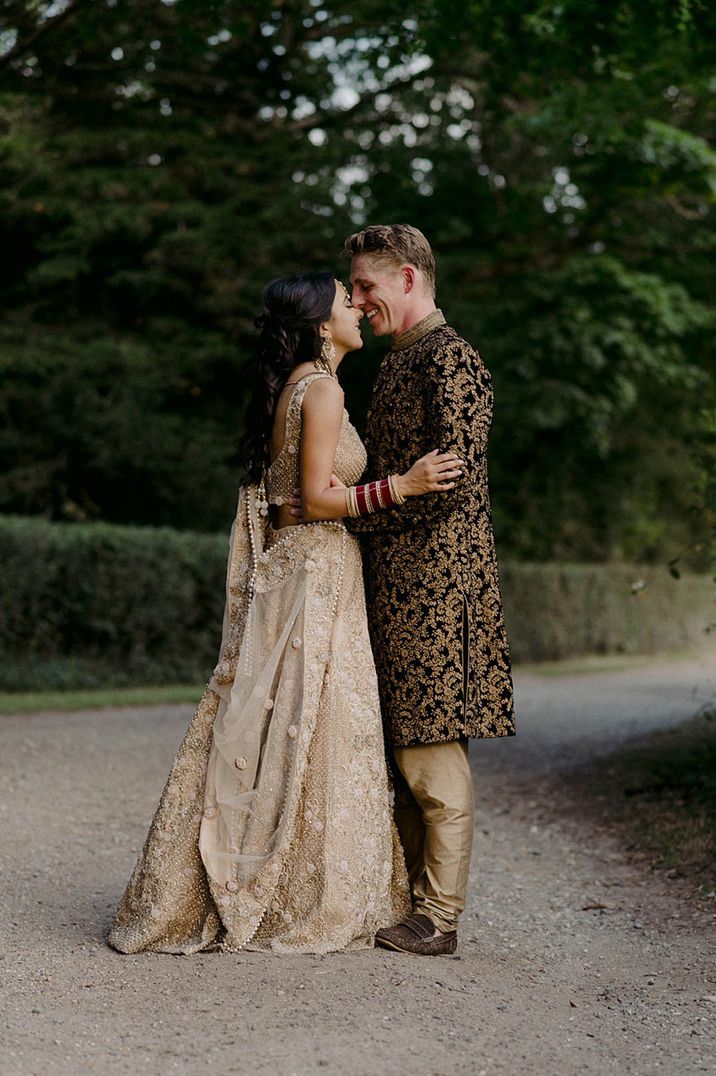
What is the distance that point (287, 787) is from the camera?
4.38m

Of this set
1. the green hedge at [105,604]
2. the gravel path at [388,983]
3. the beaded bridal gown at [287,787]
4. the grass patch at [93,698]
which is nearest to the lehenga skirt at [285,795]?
the beaded bridal gown at [287,787]

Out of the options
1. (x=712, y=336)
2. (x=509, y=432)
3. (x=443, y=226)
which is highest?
(x=443, y=226)

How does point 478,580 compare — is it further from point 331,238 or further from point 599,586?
point 599,586

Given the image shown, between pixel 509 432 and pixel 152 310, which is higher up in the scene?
pixel 152 310

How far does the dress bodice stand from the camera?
14.9 feet

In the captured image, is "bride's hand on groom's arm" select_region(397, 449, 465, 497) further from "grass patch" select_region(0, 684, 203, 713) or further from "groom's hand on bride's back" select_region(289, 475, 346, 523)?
"grass patch" select_region(0, 684, 203, 713)

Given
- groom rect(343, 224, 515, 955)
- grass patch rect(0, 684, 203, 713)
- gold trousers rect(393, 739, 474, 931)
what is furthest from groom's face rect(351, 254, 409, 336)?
grass patch rect(0, 684, 203, 713)

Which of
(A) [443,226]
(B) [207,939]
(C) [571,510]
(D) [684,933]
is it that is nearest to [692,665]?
(C) [571,510]

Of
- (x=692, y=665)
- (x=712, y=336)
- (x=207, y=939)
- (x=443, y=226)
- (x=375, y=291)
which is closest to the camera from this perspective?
(x=207, y=939)

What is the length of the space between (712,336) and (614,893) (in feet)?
52.7

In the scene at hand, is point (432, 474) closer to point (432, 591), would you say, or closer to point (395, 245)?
point (432, 591)

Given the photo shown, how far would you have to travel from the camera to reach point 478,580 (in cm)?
459

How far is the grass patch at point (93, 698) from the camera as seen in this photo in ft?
40.6

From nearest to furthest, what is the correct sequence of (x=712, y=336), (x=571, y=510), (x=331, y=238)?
(x=331, y=238), (x=712, y=336), (x=571, y=510)
